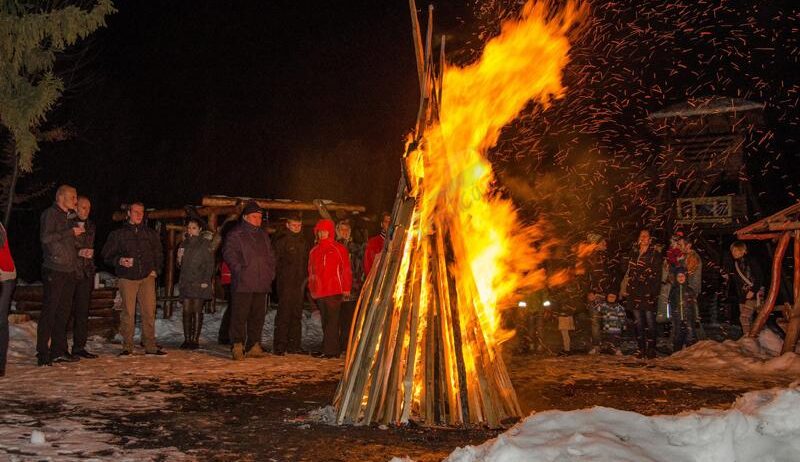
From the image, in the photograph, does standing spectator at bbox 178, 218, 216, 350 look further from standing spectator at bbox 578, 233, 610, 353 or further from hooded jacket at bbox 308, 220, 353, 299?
standing spectator at bbox 578, 233, 610, 353

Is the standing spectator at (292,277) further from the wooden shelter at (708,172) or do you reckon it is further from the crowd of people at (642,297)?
the wooden shelter at (708,172)

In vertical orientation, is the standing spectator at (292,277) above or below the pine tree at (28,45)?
below

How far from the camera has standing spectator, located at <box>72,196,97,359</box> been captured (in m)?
8.50

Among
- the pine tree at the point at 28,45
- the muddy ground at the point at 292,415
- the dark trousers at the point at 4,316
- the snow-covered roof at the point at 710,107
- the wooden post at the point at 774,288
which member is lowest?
the muddy ground at the point at 292,415

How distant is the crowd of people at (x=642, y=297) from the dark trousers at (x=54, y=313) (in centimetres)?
583

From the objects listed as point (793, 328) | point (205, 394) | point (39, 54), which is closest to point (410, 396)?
point (205, 394)

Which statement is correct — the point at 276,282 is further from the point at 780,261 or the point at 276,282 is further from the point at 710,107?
the point at 710,107

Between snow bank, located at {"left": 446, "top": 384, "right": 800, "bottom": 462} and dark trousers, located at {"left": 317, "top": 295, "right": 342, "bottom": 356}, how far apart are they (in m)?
5.64

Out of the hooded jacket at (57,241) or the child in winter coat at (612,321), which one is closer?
the hooded jacket at (57,241)

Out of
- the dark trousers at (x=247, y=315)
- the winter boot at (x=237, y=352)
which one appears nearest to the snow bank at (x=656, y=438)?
the winter boot at (x=237, y=352)

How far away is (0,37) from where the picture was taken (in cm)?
1058

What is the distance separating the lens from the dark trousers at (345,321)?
10.2 m

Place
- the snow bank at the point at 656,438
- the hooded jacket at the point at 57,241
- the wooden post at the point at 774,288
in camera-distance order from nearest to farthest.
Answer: the snow bank at the point at 656,438, the hooded jacket at the point at 57,241, the wooden post at the point at 774,288

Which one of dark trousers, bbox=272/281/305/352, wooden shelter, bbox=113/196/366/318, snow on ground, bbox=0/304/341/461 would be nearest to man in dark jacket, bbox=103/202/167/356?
snow on ground, bbox=0/304/341/461
